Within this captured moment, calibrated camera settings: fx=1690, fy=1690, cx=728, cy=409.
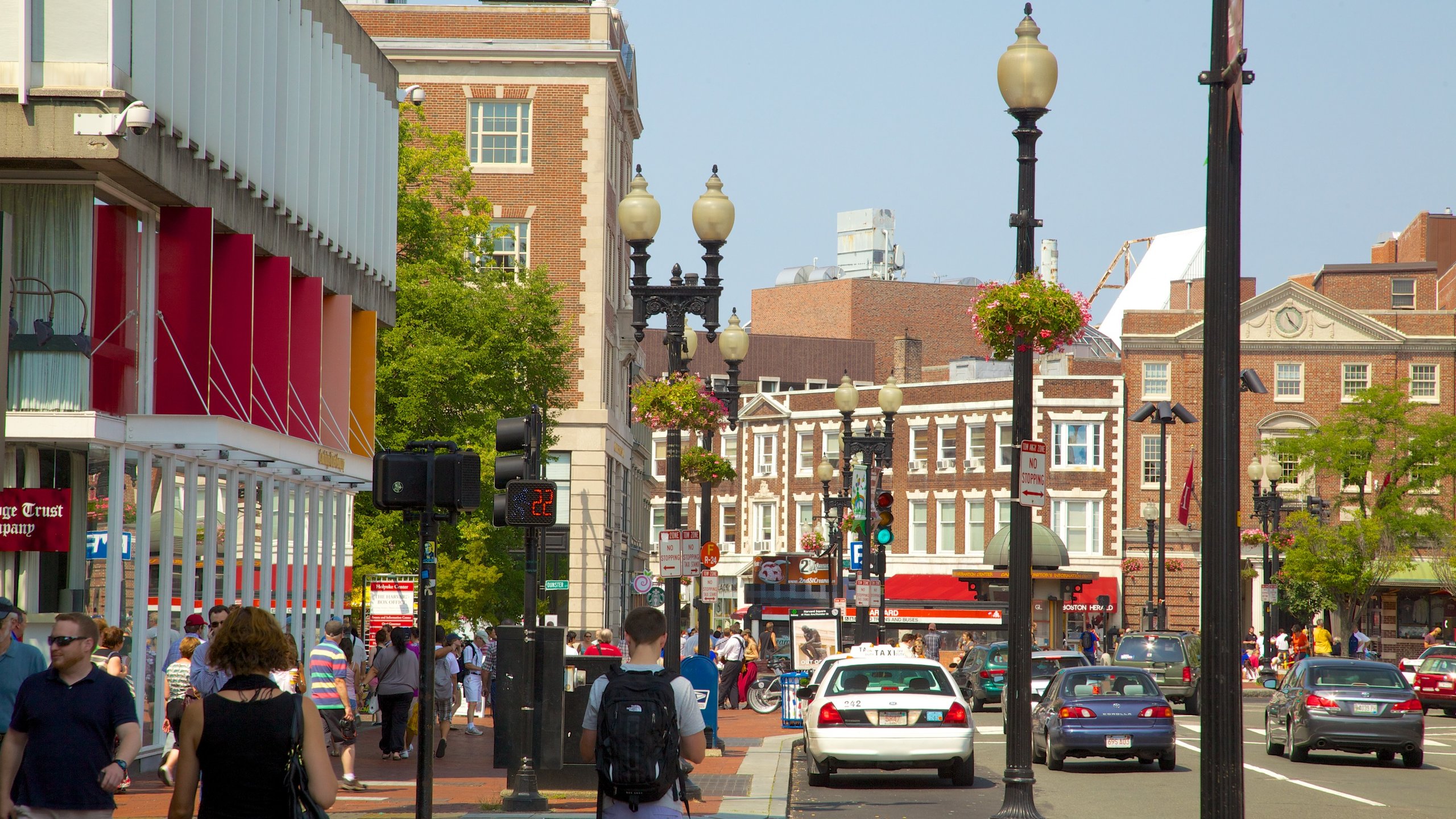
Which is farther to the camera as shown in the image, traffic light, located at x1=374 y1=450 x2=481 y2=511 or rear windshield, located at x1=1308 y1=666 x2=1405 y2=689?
rear windshield, located at x1=1308 y1=666 x2=1405 y2=689

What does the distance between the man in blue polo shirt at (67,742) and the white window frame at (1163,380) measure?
221 ft

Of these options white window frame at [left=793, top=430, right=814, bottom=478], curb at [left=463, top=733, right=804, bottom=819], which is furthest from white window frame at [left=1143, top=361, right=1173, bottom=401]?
curb at [left=463, top=733, right=804, bottom=819]

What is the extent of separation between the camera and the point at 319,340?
25.8m

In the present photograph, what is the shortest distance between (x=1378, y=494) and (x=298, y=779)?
6057 centimetres

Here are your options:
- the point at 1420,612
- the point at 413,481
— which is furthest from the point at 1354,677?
the point at 1420,612

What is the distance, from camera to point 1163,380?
236 ft

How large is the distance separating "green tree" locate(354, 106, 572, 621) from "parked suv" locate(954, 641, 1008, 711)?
10.6 m

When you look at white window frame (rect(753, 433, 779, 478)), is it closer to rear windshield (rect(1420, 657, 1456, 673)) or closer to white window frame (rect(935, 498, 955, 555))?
white window frame (rect(935, 498, 955, 555))

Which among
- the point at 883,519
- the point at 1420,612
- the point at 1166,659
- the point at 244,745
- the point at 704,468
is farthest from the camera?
the point at 1420,612

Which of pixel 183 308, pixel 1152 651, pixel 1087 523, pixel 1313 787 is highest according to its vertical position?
pixel 183 308

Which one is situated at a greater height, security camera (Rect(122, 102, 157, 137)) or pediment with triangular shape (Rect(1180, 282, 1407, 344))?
pediment with triangular shape (Rect(1180, 282, 1407, 344))

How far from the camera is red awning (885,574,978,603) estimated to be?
241 feet

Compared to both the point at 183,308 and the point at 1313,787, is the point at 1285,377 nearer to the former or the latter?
the point at 1313,787

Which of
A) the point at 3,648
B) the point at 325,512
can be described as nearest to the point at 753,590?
the point at 325,512
